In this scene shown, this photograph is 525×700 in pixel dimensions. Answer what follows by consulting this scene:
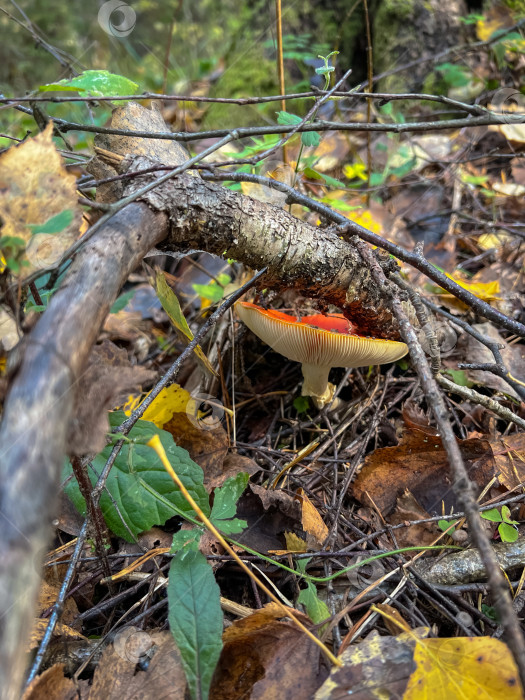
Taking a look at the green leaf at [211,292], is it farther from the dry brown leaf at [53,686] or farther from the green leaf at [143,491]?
the dry brown leaf at [53,686]

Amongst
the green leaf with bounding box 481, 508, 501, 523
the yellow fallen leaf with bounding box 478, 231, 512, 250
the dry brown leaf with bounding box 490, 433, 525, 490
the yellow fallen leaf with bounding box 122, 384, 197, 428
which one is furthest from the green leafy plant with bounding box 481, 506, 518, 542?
the yellow fallen leaf with bounding box 478, 231, 512, 250

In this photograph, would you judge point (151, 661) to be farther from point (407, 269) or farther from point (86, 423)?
point (407, 269)

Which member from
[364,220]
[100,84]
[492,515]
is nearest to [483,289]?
[364,220]

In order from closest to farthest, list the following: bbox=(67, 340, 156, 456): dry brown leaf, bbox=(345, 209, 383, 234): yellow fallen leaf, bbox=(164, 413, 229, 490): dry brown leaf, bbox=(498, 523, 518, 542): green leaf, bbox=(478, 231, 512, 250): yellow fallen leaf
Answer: bbox=(67, 340, 156, 456): dry brown leaf → bbox=(498, 523, 518, 542): green leaf → bbox=(164, 413, 229, 490): dry brown leaf → bbox=(345, 209, 383, 234): yellow fallen leaf → bbox=(478, 231, 512, 250): yellow fallen leaf

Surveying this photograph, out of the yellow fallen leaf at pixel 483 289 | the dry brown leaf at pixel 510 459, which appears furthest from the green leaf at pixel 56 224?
the yellow fallen leaf at pixel 483 289

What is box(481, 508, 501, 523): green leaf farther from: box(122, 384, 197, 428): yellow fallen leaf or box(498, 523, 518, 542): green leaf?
box(122, 384, 197, 428): yellow fallen leaf

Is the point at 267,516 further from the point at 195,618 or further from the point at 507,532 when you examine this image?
the point at 507,532

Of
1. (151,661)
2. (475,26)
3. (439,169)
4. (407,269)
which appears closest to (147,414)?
(151,661)
